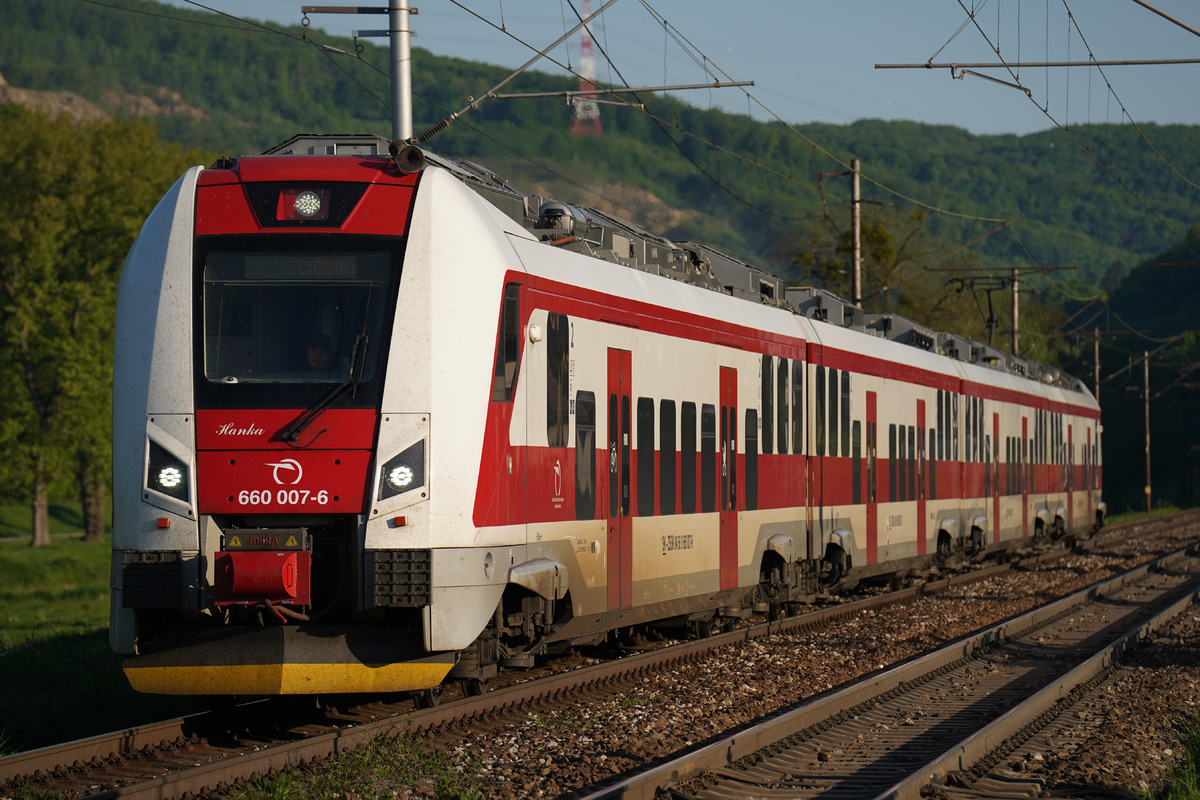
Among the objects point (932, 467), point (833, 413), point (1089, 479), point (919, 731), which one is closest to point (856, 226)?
point (1089, 479)

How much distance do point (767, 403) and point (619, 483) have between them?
393cm

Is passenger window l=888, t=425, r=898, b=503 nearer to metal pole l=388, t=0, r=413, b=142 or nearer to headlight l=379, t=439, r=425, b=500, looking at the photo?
metal pole l=388, t=0, r=413, b=142

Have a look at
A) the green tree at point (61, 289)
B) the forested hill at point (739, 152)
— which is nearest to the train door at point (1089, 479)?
the green tree at point (61, 289)

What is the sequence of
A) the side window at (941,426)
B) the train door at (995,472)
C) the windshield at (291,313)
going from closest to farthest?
the windshield at (291,313) → the side window at (941,426) → the train door at (995,472)

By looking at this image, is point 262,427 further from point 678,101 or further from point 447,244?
point 678,101

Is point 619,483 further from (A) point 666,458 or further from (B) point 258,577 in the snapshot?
(B) point 258,577

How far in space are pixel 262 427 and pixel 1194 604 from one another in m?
15.3

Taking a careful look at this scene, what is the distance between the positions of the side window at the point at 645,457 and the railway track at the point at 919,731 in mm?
2352

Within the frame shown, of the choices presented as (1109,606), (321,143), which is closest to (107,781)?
(321,143)

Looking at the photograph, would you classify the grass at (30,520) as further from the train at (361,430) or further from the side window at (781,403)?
the train at (361,430)

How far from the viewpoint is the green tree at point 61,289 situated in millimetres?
43281

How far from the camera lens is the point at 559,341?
1062 centimetres

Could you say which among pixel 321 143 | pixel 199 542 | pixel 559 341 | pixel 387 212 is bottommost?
pixel 199 542

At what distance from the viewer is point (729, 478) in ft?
46.0
